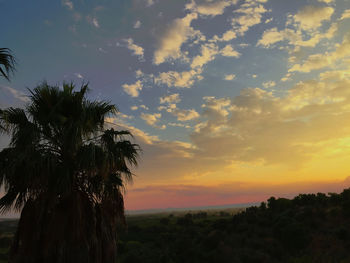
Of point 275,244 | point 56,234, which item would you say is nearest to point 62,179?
point 56,234

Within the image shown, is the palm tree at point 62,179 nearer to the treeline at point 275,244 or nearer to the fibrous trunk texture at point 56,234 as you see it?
the fibrous trunk texture at point 56,234

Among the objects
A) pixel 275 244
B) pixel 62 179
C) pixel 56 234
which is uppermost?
pixel 62 179

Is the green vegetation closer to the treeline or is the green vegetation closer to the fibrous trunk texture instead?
the treeline

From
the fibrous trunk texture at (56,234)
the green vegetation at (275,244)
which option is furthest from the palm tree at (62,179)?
the green vegetation at (275,244)

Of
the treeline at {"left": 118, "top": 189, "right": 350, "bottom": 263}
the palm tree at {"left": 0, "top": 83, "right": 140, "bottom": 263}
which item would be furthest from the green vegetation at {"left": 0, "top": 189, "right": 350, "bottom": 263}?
the palm tree at {"left": 0, "top": 83, "right": 140, "bottom": 263}

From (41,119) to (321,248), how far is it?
87.7 feet

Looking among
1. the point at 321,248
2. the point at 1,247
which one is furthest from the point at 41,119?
the point at 1,247

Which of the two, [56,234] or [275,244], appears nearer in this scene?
[56,234]

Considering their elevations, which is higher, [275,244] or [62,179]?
A: [62,179]

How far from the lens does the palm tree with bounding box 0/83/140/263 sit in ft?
28.2

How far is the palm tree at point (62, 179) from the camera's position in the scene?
8.61 meters

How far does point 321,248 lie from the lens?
25.3 metres

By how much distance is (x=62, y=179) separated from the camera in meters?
8.74

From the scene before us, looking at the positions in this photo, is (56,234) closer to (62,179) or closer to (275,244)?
(62,179)
